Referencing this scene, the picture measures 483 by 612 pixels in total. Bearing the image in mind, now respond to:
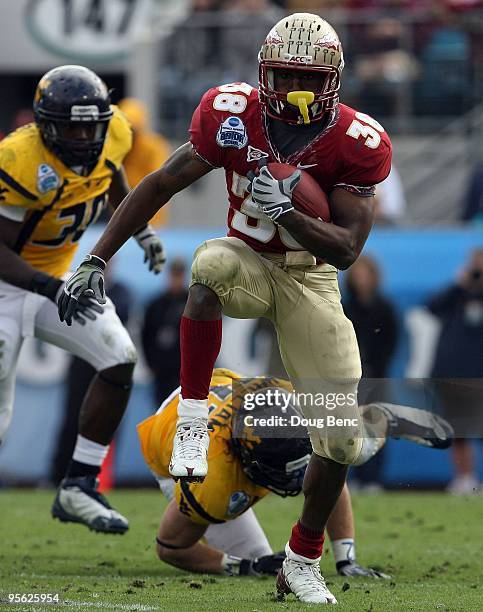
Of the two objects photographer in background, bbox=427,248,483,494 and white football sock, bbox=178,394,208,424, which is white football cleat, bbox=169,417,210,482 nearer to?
white football sock, bbox=178,394,208,424

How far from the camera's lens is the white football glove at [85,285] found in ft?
16.2

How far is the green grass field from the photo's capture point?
494 centimetres

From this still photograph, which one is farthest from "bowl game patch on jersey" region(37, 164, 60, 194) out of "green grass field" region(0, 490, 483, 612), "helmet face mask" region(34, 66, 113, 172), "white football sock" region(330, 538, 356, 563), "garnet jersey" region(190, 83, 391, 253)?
"white football sock" region(330, 538, 356, 563)

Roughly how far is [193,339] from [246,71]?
6172 millimetres

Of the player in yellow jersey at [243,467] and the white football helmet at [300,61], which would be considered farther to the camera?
the player in yellow jersey at [243,467]


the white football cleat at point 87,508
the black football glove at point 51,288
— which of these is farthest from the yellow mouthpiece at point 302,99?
the white football cleat at point 87,508

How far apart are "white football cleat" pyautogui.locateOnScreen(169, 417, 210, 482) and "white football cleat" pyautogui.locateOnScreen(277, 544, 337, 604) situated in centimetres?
48

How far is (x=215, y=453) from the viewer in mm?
5559

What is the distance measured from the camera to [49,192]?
6.13 meters

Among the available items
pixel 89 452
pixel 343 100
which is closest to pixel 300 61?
pixel 89 452

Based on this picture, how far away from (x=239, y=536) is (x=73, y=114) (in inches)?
76.6

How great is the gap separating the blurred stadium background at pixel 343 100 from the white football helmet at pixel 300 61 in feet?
15.1

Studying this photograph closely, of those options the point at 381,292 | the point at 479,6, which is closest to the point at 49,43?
the point at 479,6

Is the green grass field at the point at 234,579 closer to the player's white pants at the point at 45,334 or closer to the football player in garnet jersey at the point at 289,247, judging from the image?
the football player in garnet jersey at the point at 289,247
